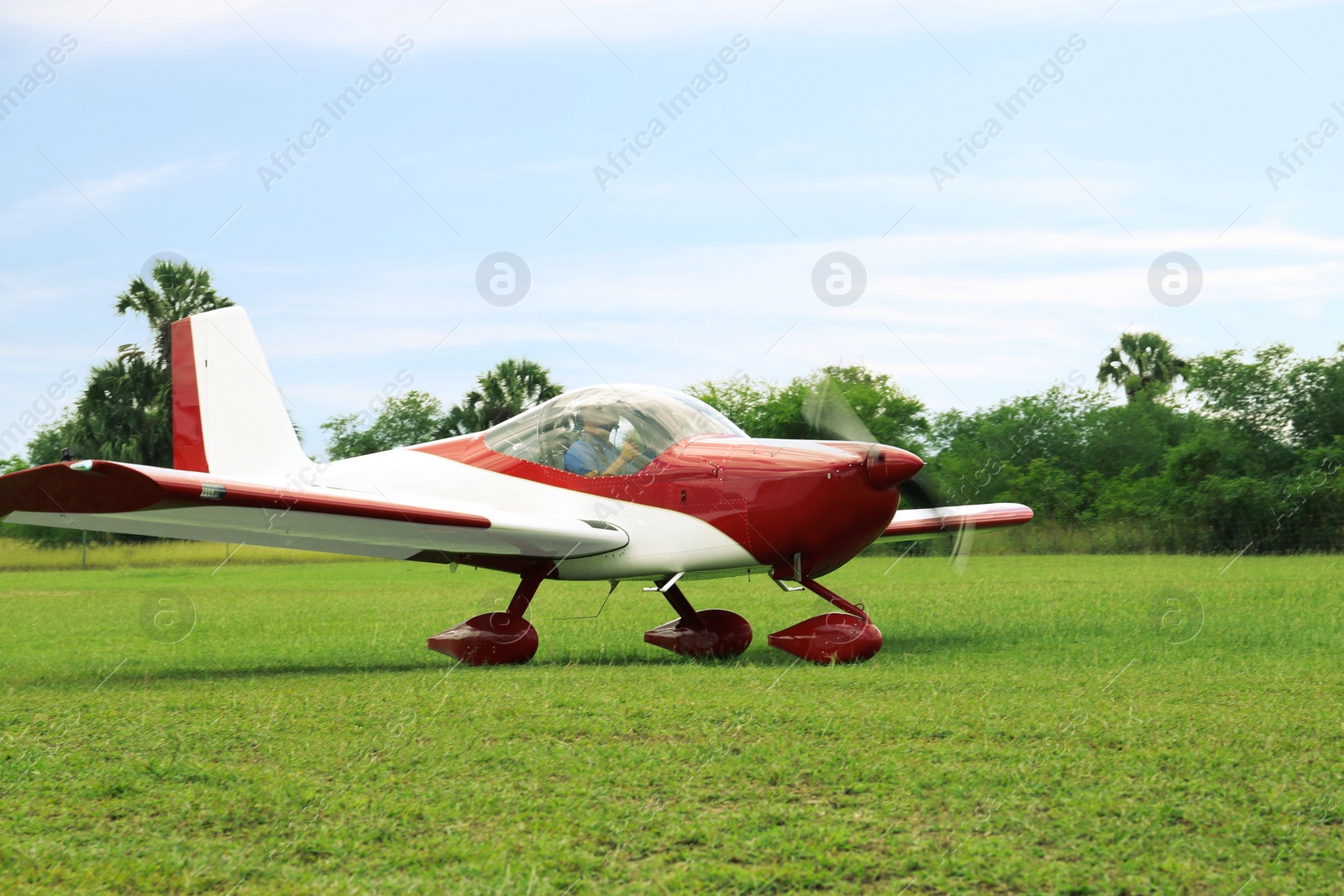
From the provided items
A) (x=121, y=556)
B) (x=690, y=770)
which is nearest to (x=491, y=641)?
(x=690, y=770)

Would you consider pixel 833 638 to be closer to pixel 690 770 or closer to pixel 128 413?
pixel 690 770

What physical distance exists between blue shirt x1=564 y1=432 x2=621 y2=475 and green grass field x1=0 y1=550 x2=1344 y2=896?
1.76 m

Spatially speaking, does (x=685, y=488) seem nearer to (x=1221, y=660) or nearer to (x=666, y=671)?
(x=666, y=671)

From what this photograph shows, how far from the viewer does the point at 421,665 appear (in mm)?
9250

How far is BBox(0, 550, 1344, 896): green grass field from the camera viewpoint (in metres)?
3.69

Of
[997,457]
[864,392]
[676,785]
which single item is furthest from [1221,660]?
[997,457]

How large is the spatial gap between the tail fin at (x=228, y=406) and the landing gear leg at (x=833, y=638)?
21.3 feet

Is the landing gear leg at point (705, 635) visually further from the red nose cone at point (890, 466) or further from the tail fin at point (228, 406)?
the tail fin at point (228, 406)

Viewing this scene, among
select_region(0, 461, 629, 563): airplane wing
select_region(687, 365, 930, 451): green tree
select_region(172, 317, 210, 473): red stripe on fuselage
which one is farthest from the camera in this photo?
select_region(687, 365, 930, 451): green tree

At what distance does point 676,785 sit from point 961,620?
8.45m

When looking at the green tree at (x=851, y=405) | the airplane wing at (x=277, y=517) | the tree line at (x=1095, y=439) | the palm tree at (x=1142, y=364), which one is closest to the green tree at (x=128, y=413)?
the tree line at (x=1095, y=439)

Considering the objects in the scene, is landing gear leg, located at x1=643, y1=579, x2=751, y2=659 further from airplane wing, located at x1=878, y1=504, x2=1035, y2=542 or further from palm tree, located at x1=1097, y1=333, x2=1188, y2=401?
palm tree, located at x1=1097, y1=333, x2=1188, y2=401

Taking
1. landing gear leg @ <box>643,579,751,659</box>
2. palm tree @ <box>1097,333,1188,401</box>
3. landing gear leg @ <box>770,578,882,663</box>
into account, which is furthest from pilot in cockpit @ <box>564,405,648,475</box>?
palm tree @ <box>1097,333,1188,401</box>

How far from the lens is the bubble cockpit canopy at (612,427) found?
9320mm
